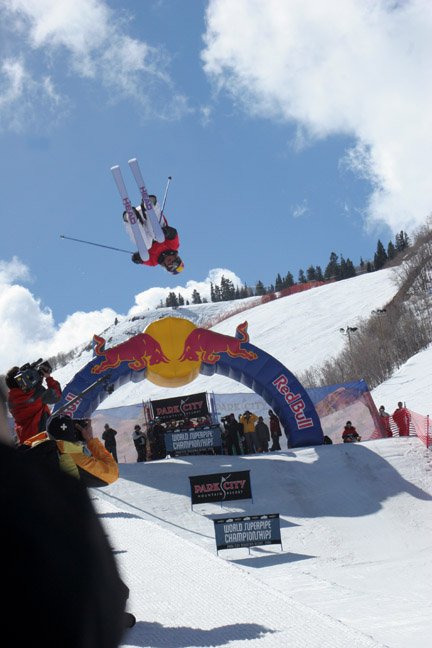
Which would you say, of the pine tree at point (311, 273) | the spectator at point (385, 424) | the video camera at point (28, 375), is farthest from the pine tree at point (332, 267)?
Result: the video camera at point (28, 375)

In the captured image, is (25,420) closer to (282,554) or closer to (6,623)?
(282,554)

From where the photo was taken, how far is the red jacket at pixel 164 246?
61.0ft

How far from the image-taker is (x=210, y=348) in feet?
64.4

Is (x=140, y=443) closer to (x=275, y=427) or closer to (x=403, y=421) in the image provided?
(x=275, y=427)

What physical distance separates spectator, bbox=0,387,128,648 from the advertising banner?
17095 mm

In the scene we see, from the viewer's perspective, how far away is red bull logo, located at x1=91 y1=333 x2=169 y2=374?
63.9ft

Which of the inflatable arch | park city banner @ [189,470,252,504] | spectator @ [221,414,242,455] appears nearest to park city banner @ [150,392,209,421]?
the inflatable arch

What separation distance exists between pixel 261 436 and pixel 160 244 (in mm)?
5507

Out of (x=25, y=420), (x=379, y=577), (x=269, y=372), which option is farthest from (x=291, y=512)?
(x=25, y=420)

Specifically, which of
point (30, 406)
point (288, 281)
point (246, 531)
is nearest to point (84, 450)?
point (30, 406)

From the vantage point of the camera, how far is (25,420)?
838 centimetres

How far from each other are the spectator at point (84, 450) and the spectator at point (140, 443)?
Answer: 556 inches

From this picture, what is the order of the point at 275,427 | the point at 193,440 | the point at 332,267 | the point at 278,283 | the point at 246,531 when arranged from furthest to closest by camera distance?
the point at 278,283 → the point at 332,267 → the point at 275,427 → the point at 193,440 → the point at 246,531

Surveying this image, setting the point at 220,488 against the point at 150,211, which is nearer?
the point at 220,488
